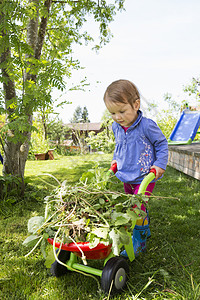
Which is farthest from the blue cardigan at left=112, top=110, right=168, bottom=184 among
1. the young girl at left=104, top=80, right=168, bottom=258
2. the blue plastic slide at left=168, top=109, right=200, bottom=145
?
the blue plastic slide at left=168, top=109, right=200, bottom=145

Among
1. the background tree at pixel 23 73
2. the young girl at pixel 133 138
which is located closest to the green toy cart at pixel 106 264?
the young girl at pixel 133 138

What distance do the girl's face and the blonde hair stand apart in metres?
0.03

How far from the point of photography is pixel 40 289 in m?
1.58

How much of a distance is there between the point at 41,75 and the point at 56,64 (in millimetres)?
210

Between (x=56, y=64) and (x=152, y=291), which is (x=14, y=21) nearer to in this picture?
(x=56, y=64)

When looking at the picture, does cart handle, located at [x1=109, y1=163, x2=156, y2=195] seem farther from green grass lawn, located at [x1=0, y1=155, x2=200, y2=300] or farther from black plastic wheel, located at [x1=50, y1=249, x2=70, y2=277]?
black plastic wheel, located at [x1=50, y1=249, x2=70, y2=277]

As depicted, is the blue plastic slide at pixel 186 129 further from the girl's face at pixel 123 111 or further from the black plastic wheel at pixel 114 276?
the black plastic wheel at pixel 114 276

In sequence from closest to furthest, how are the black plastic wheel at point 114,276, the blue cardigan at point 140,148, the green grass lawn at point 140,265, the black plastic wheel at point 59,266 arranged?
the black plastic wheel at point 114,276, the green grass lawn at point 140,265, the black plastic wheel at point 59,266, the blue cardigan at point 140,148

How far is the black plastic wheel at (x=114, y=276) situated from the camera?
1396mm

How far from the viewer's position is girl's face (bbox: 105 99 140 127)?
178 cm

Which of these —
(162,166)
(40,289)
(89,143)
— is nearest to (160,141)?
(162,166)

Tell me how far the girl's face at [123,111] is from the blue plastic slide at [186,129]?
15.0 ft

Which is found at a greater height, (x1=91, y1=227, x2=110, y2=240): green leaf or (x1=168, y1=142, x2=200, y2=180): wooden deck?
(x1=91, y1=227, x2=110, y2=240): green leaf

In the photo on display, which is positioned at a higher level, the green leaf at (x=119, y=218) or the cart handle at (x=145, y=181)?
the cart handle at (x=145, y=181)
